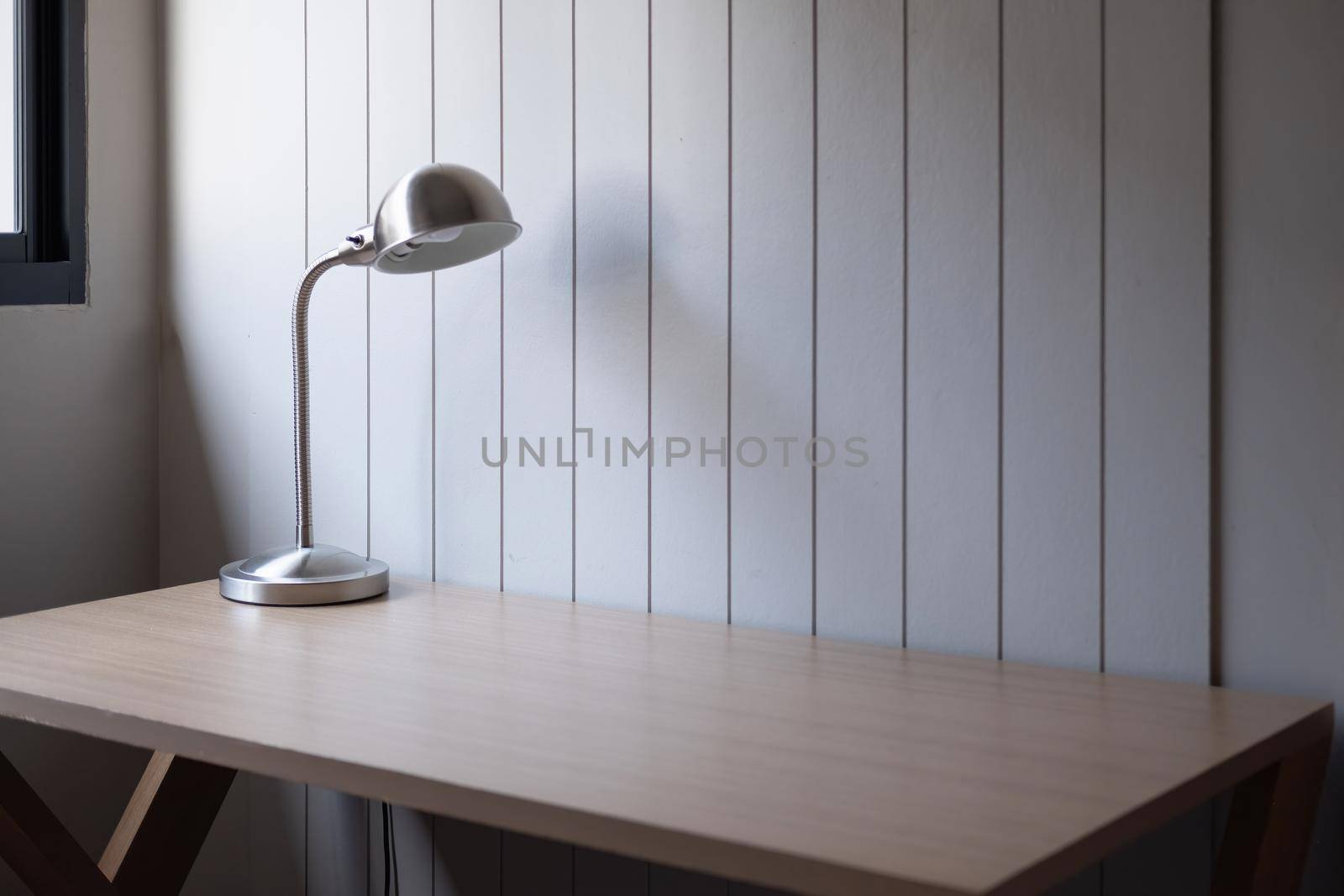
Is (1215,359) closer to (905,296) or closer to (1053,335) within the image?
(1053,335)

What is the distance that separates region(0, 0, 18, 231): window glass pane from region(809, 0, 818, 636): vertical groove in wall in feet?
4.21

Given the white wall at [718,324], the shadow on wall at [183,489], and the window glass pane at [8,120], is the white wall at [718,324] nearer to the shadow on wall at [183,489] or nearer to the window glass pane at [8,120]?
the shadow on wall at [183,489]

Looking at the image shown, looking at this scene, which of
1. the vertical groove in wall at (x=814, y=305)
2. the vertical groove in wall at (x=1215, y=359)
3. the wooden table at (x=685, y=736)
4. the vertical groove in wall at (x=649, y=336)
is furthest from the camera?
the vertical groove in wall at (x=649, y=336)

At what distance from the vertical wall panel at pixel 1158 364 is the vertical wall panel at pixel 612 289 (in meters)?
0.59

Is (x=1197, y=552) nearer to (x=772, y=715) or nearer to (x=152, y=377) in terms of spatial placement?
(x=772, y=715)

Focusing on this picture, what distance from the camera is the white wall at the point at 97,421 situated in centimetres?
196

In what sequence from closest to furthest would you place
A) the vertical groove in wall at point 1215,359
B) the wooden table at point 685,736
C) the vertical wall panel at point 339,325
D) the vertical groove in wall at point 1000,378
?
the wooden table at point 685,736
the vertical groove in wall at point 1215,359
the vertical groove in wall at point 1000,378
the vertical wall panel at point 339,325

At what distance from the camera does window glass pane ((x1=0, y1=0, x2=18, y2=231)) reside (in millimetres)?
2023

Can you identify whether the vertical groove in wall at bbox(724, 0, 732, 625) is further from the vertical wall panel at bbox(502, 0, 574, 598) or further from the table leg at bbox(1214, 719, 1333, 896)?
the table leg at bbox(1214, 719, 1333, 896)

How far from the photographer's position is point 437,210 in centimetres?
149

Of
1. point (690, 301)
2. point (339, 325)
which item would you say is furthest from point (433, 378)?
point (690, 301)

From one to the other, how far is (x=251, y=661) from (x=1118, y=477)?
0.93 meters

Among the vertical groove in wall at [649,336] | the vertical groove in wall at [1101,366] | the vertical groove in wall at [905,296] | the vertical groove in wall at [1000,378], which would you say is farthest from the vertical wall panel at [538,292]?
the vertical groove in wall at [1101,366]

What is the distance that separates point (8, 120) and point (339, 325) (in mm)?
636
